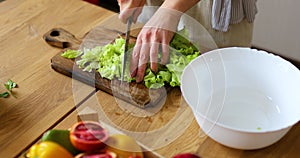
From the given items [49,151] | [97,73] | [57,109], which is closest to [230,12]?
[97,73]

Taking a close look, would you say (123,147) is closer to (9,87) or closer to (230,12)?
(9,87)

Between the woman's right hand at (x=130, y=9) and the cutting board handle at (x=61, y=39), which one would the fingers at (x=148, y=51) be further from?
the cutting board handle at (x=61, y=39)

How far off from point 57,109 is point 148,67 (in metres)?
0.25

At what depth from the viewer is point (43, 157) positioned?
752 mm

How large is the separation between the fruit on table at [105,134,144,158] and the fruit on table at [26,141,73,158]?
0.08m

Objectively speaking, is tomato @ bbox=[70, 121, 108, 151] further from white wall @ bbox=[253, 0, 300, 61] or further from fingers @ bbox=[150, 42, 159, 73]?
white wall @ bbox=[253, 0, 300, 61]

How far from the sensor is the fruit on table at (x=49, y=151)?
0.75 meters

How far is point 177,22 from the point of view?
1.12 metres

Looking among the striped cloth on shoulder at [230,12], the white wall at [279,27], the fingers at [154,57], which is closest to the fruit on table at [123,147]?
the fingers at [154,57]

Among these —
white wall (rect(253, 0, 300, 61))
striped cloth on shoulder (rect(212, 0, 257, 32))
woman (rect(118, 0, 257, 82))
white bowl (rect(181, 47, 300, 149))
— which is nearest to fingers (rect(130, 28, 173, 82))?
woman (rect(118, 0, 257, 82))

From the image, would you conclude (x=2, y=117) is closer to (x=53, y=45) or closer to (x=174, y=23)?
(x=53, y=45)

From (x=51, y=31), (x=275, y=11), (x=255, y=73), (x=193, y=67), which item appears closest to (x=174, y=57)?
(x=193, y=67)

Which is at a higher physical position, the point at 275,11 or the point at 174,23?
the point at 174,23

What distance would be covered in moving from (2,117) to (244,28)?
0.74 m
